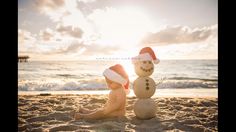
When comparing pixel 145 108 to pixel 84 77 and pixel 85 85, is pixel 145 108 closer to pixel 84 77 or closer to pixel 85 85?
pixel 85 85

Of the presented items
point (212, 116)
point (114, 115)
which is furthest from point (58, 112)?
point (212, 116)

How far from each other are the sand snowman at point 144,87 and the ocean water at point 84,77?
12.6 feet

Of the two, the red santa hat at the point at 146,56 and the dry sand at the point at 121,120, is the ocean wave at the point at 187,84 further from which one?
the red santa hat at the point at 146,56

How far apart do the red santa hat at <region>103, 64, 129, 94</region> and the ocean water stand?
385 centimetres

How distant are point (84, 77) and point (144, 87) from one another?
12.3m

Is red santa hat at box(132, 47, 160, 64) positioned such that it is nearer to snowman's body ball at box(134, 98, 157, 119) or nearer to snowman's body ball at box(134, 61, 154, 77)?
snowman's body ball at box(134, 61, 154, 77)

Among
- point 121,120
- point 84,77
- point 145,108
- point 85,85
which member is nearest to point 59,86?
point 85,85

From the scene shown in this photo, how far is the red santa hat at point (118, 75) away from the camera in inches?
→ 178

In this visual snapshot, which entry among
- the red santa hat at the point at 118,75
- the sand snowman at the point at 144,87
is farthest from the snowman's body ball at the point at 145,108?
the red santa hat at the point at 118,75

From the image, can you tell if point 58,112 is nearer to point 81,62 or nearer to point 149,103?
point 149,103

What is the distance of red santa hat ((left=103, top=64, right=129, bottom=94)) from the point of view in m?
4.53

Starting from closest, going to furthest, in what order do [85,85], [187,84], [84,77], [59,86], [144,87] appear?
[144,87] → [85,85] → [59,86] → [187,84] → [84,77]

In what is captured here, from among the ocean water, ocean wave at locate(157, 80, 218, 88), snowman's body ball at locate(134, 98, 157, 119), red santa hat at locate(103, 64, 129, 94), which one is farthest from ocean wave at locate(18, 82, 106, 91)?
snowman's body ball at locate(134, 98, 157, 119)

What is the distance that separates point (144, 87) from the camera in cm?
452
